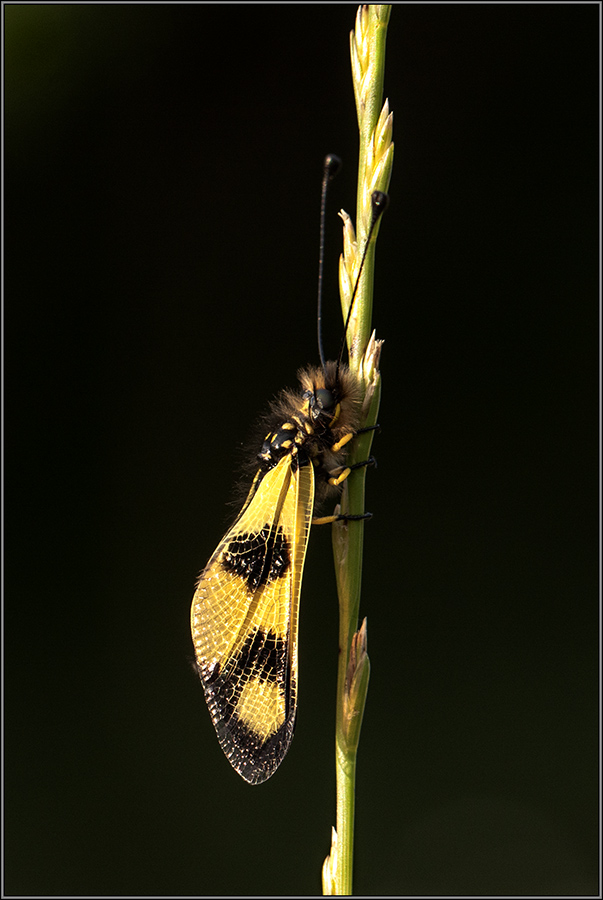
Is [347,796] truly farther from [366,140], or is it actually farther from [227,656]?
[366,140]

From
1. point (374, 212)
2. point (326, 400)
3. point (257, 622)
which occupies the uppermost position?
point (374, 212)

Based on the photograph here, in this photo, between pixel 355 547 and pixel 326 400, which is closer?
pixel 355 547

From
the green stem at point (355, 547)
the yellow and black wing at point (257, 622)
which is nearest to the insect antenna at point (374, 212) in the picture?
the green stem at point (355, 547)

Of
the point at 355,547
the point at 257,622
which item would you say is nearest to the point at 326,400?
the point at 355,547

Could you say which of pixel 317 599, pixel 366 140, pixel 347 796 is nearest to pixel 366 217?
pixel 366 140

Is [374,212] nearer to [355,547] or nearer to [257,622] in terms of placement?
[355,547]

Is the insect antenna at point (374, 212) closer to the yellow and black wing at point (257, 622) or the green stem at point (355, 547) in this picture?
the green stem at point (355, 547)

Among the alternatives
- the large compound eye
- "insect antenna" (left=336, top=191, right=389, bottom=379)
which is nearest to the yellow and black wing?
the large compound eye

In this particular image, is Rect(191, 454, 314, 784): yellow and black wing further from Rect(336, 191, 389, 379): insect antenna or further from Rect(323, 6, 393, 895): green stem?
Rect(336, 191, 389, 379): insect antenna
